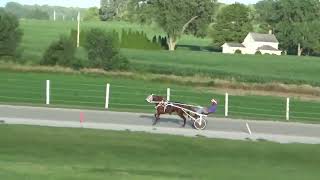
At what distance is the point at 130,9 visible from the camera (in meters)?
120

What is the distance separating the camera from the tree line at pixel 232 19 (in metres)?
110

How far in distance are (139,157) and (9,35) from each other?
3953 centimetres

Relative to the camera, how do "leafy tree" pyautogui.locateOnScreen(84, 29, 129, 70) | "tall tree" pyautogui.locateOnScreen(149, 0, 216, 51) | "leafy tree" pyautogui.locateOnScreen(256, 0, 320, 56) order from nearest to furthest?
1. "leafy tree" pyautogui.locateOnScreen(84, 29, 129, 70)
2. "tall tree" pyautogui.locateOnScreen(149, 0, 216, 51)
3. "leafy tree" pyautogui.locateOnScreen(256, 0, 320, 56)

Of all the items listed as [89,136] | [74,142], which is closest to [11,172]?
[74,142]

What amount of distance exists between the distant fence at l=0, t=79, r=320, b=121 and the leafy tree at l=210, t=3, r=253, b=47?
8668 cm

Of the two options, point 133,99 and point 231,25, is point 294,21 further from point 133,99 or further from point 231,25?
point 133,99

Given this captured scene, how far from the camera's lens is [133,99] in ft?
116

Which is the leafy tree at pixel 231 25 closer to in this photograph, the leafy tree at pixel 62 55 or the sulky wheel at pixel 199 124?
the leafy tree at pixel 62 55

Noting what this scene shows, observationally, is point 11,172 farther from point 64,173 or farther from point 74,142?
point 74,142

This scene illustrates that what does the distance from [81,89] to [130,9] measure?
8332 cm

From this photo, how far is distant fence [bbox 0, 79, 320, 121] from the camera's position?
31.4m

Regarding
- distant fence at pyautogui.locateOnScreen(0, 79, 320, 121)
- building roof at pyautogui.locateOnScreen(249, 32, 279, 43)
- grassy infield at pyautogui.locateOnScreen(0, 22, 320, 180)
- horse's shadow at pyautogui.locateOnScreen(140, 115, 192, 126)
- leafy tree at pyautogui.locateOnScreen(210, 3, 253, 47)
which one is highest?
leafy tree at pyautogui.locateOnScreen(210, 3, 253, 47)

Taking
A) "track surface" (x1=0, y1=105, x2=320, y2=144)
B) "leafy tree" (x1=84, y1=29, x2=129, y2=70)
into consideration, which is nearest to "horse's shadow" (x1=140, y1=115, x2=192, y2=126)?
"track surface" (x1=0, y1=105, x2=320, y2=144)

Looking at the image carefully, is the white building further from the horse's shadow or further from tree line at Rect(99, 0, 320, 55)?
the horse's shadow
